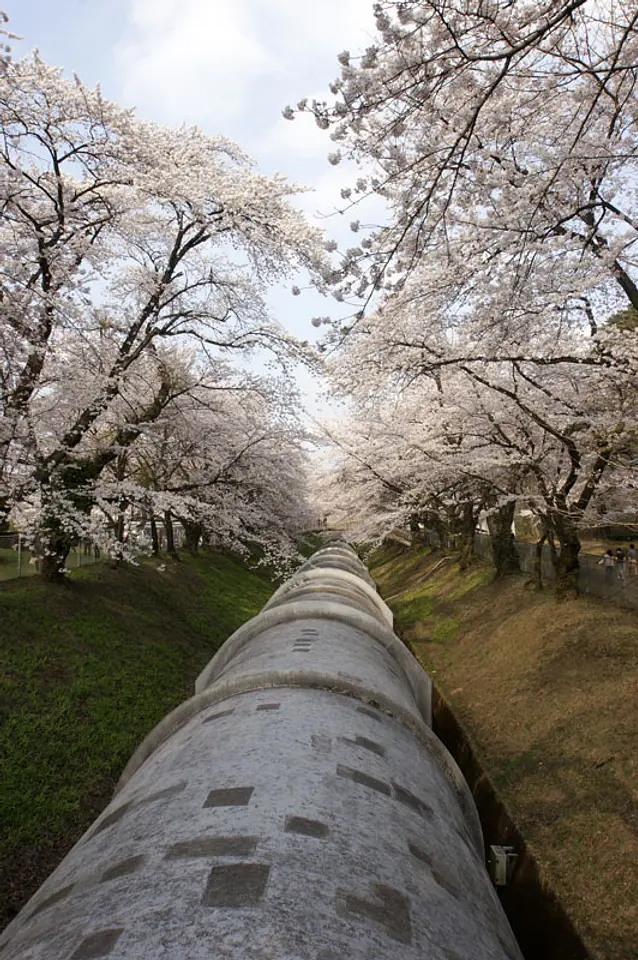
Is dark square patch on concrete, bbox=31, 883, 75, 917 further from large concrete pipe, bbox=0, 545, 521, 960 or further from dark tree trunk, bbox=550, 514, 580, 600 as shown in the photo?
dark tree trunk, bbox=550, 514, 580, 600

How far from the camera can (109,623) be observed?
14336 mm

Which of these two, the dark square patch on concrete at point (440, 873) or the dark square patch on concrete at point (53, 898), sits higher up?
the dark square patch on concrete at point (53, 898)

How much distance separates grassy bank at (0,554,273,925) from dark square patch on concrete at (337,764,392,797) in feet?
18.8

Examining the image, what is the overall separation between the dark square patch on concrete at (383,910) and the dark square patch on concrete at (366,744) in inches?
Result: 45.4

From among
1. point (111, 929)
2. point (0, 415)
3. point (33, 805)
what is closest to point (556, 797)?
point (33, 805)

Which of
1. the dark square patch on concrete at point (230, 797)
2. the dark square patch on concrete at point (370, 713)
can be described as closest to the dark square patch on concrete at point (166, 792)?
the dark square patch on concrete at point (230, 797)

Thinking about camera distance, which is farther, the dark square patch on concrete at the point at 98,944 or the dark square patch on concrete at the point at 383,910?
the dark square patch on concrete at the point at 383,910

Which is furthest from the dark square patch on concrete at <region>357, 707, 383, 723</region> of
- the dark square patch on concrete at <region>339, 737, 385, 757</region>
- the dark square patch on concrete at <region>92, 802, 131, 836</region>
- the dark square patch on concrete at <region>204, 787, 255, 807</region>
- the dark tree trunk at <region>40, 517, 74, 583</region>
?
the dark tree trunk at <region>40, 517, 74, 583</region>

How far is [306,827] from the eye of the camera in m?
2.38

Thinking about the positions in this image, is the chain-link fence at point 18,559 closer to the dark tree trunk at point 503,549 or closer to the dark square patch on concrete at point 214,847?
the dark tree trunk at point 503,549

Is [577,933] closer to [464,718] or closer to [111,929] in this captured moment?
[464,718]

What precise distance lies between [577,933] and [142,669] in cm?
989

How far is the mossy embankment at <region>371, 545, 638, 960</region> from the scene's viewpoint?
677 cm

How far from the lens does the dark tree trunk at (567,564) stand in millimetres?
14742
